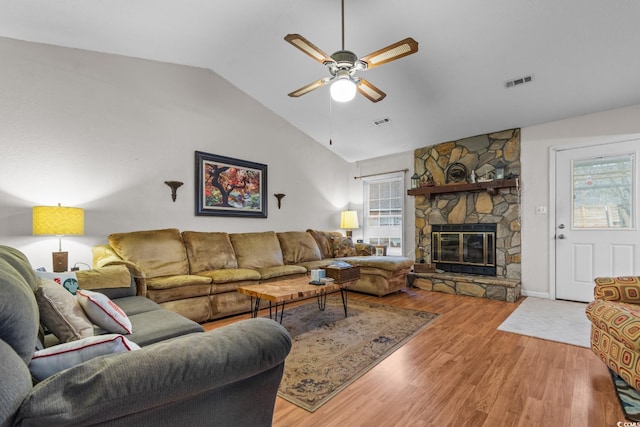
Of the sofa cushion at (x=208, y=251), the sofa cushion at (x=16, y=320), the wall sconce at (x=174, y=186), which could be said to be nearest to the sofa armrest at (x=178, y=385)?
the sofa cushion at (x=16, y=320)

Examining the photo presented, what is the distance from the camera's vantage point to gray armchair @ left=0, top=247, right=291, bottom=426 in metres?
0.69

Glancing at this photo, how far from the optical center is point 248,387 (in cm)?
102

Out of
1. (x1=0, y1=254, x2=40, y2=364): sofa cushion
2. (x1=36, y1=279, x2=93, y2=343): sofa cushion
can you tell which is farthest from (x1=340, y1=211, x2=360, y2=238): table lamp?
(x1=0, y1=254, x2=40, y2=364): sofa cushion

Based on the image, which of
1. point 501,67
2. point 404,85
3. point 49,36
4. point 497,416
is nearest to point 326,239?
point 404,85

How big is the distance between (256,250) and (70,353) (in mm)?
3295

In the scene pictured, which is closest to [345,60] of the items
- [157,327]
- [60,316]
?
[157,327]

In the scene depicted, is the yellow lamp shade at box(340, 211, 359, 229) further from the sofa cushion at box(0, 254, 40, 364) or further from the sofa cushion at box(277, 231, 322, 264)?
Result: the sofa cushion at box(0, 254, 40, 364)

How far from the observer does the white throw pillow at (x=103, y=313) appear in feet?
5.07

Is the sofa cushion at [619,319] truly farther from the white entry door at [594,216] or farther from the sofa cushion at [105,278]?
the sofa cushion at [105,278]

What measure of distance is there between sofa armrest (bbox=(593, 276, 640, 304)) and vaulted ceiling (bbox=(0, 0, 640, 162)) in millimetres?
2244

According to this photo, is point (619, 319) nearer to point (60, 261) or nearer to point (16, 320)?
point (16, 320)

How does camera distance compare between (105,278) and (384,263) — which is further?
(384,263)

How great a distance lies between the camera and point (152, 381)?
2.62 feet

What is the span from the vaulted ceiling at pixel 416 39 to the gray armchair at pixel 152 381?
2.94m
